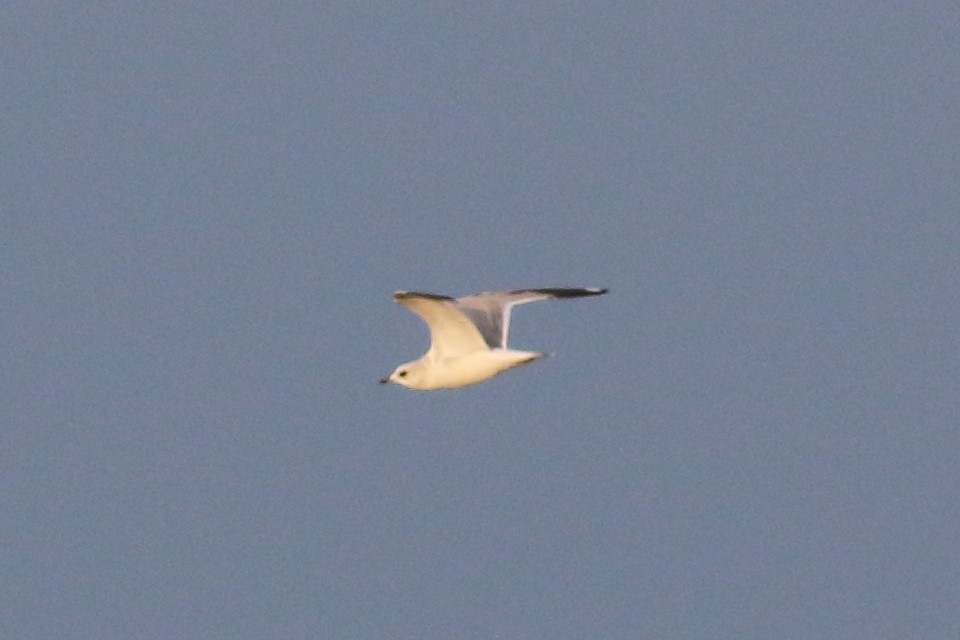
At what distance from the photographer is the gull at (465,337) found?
22359 mm

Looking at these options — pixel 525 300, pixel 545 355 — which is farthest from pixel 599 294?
pixel 545 355

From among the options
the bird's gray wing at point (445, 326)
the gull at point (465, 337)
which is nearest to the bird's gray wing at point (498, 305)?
the gull at point (465, 337)

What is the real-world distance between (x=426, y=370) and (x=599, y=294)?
1947 millimetres

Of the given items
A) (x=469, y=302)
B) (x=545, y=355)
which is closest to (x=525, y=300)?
(x=469, y=302)

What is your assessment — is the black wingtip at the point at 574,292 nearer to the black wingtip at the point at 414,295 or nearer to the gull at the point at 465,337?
the gull at the point at 465,337

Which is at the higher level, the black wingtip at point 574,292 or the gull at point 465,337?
the black wingtip at point 574,292

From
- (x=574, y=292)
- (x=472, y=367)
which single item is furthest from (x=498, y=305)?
(x=472, y=367)

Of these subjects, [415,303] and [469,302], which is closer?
[415,303]

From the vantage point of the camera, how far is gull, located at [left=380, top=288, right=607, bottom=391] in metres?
22.4

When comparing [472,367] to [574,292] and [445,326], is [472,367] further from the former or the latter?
[574,292]

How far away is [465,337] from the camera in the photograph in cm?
2291

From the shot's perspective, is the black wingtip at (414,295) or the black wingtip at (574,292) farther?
the black wingtip at (574,292)

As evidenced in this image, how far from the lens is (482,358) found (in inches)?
901

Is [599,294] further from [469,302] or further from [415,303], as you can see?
[415,303]
